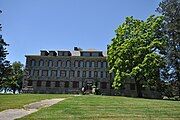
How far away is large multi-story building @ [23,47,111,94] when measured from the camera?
6681 centimetres

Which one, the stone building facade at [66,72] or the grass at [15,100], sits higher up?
the stone building facade at [66,72]

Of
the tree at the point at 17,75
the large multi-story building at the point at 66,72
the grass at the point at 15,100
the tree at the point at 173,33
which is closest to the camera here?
the grass at the point at 15,100

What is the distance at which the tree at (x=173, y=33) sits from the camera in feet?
135

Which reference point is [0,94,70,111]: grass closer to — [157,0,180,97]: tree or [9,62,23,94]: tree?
[157,0,180,97]: tree

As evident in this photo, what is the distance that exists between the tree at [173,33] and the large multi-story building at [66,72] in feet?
84.5

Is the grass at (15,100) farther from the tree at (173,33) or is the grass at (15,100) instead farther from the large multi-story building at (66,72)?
the large multi-story building at (66,72)

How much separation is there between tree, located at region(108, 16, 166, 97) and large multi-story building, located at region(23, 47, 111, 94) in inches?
662

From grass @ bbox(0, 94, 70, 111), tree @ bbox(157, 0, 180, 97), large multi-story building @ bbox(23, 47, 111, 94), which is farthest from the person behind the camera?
large multi-story building @ bbox(23, 47, 111, 94)

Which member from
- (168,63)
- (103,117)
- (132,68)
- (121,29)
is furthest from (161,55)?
(103,117)

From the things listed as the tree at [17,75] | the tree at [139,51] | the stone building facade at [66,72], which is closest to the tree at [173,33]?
the tree at [139,51]

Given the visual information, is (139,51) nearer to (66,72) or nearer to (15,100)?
(15,100)

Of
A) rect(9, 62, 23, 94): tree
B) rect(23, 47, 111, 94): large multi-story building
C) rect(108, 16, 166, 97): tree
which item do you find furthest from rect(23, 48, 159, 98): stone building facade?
rect(108, 16, 166, 97): tree

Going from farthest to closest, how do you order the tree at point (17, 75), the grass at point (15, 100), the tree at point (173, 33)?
the tree at point (17, 75)
the tree at point (173, 33)
the grass at point (15, 100)

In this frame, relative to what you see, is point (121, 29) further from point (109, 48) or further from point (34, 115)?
point (34, 115)
